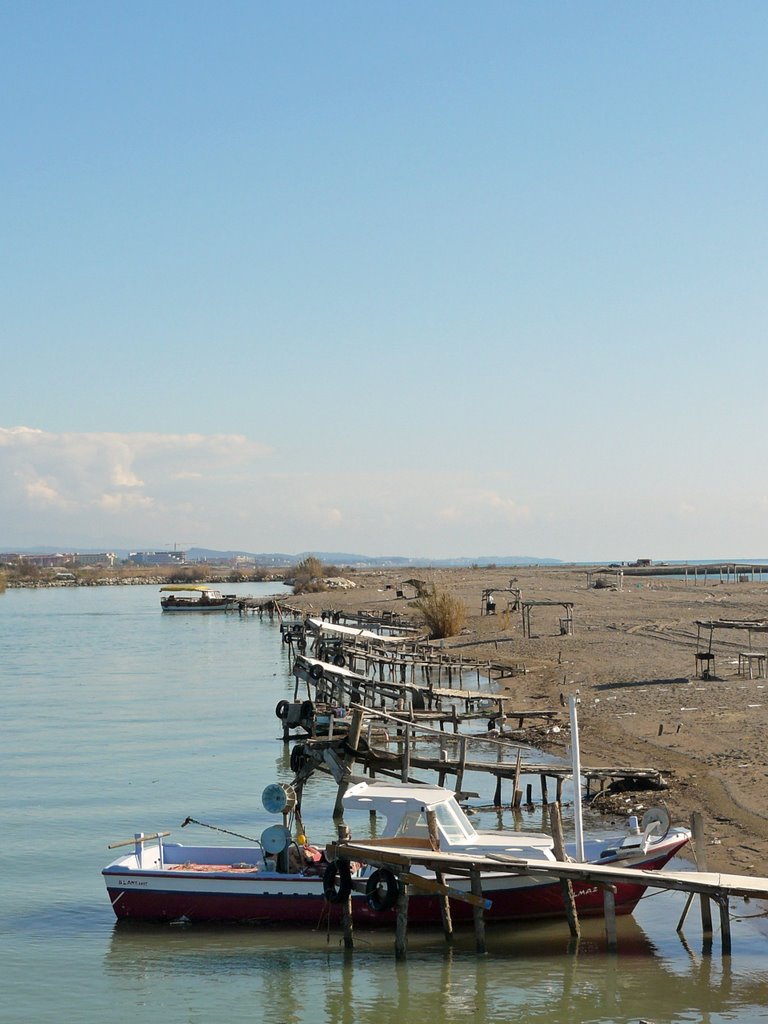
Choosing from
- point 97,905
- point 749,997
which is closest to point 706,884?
point 749,997

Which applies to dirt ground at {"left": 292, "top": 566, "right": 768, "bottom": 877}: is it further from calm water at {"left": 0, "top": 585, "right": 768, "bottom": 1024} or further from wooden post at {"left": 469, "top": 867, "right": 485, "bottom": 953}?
wooden post at {"left": 469, "top": 867, "right": 485, "bottom": 953}

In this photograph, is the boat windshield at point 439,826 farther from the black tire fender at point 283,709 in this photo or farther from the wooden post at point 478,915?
the black tire fender at point 283,709

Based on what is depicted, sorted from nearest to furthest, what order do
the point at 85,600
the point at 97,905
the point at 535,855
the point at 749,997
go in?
the point at 749,997 < the point at 535,855 < the point at 97,905 < the point at 85,600

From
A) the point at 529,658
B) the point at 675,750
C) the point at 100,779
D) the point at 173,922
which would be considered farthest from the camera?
the point at 529,658

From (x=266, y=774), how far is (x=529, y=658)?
66.1 feet

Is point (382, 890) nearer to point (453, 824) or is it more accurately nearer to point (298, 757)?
point (453, 824)

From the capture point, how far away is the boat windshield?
16812 mm

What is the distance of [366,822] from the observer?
2417cm

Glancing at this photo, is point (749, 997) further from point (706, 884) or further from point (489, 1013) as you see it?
point (489, 1013)

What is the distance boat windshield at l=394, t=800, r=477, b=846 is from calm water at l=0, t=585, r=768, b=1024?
56.4 inches

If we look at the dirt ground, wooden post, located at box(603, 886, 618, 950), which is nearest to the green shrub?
the dirt ground

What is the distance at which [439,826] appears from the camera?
16.9 meters

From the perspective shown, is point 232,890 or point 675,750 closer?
point 232,890

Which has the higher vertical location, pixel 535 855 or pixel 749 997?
pixel 535 855
